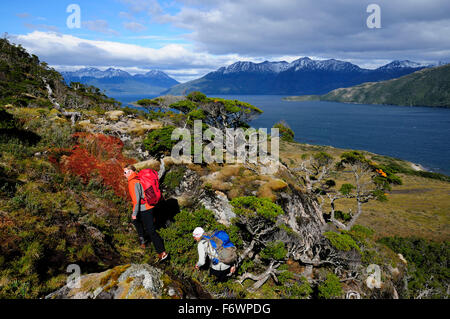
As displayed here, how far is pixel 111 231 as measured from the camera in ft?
23.3

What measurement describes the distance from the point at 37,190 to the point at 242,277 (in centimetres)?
736

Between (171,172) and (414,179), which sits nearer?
(171,172)

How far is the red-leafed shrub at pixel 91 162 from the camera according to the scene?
919 cm

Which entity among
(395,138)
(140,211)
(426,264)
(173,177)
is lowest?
(426,264)

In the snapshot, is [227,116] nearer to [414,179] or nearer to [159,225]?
[159,225]

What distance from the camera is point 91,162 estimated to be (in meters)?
10.2

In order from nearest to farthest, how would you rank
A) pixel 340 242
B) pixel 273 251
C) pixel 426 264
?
pixel 273 251 < pixel 340 242 < pixel 426 264

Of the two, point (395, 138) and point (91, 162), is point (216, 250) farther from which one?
point (395, 138)

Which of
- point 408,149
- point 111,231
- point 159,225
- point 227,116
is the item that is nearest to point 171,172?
point 159,225

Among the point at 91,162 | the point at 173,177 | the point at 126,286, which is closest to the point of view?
the point at 126,286

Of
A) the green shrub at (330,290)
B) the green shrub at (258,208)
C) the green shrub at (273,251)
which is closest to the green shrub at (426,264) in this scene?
the green shrub at (330,290)

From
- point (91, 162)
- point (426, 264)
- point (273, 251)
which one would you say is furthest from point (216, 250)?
point (426, 264)

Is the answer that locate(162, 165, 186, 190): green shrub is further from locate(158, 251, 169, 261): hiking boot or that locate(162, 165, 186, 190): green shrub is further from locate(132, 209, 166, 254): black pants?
locate(158, 251, 169, 261): hiking boot

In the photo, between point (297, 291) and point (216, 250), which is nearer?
point (216, 250)
